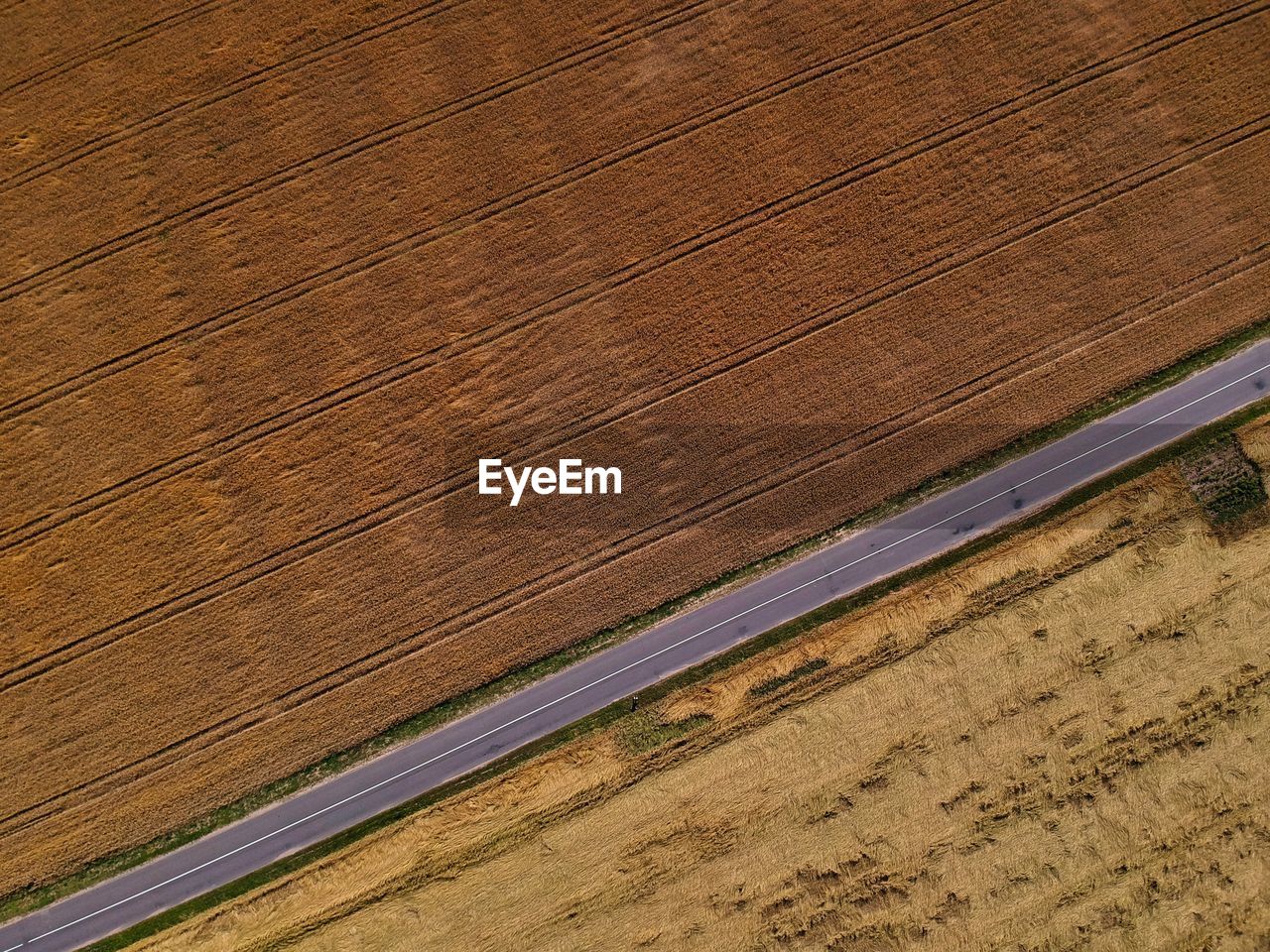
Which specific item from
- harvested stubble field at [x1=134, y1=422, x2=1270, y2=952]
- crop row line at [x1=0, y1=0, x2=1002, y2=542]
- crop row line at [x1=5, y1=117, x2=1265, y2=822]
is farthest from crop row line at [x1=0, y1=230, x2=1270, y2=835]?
crop row line at [x1=0, y1=0, x2=1002, y2=542]

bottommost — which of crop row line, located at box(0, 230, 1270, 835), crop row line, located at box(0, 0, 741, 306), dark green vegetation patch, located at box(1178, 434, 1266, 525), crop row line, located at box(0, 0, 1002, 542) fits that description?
dark green vegetation patch, located at box(1178, 434, 1266, 525)

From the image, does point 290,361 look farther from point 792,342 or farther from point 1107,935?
point 1107,935

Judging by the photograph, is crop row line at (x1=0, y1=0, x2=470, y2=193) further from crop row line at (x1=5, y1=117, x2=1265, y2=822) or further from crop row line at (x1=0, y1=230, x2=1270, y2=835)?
crop row line at (x1=0, y1=230, x2=1270, y2=835)

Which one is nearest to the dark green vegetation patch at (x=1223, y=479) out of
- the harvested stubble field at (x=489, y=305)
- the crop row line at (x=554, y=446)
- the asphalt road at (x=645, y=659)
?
the asphalt road at (x=645, y=659)

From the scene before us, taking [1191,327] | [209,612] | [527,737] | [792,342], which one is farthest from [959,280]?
[209,612]

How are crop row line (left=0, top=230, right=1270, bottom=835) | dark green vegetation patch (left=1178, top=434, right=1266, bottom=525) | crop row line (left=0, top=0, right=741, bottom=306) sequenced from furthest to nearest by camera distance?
dark green vegetation patch (left=1178, top=434, right=1266, bottom=525) < crop row line (left=0, top=0, right=741, bottom=306) < crop row line (left=0, top=230, right=1270, bottom=835)

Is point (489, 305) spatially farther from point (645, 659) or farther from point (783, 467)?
point (645, 659)
